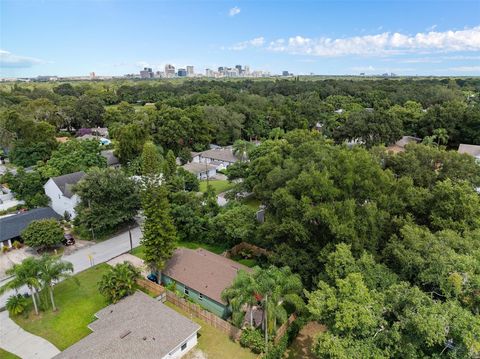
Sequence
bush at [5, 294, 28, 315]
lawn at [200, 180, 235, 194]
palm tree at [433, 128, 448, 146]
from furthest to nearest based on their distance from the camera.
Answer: palm tree at [433, 128, 448, 146]
lawn at [200, 180, 235, 194]
bush at [5, 294, 28, 315]

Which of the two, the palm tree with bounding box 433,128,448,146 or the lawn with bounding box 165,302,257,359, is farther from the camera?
the palm tree with bounding box 433,128,448,146

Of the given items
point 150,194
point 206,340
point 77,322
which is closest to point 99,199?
point 150,194

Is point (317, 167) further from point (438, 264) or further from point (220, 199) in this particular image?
point (220, 199)

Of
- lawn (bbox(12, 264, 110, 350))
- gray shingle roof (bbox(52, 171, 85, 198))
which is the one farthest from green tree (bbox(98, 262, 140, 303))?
gray shingle roof (bbox(52, 171, 85, 198))

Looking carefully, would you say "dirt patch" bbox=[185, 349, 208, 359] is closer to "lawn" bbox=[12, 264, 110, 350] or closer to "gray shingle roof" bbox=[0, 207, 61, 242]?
"lawn" bbox=[12, 264, 110, 350]

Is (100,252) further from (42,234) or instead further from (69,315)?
(69,315)

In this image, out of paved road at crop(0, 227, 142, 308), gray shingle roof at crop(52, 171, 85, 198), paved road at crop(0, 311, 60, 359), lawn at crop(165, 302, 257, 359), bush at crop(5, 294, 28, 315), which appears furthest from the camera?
gray shingle roof at crop(52, 171, 85, 198)

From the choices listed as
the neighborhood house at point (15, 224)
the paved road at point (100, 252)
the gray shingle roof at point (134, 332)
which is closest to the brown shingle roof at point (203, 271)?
the gray shingle roof at point (134, 332)
